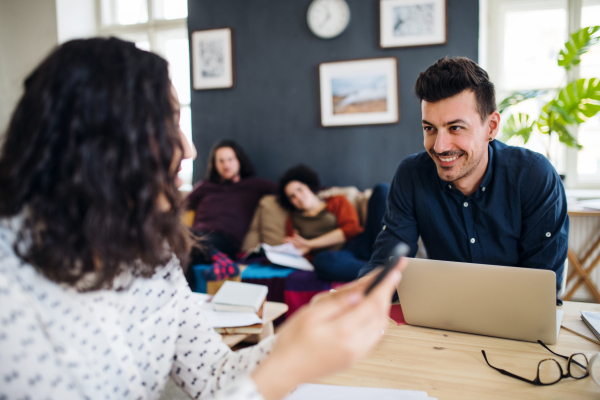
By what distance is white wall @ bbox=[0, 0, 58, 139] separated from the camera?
389 cm

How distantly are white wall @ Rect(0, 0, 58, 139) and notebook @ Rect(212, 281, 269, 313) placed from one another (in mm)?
3604

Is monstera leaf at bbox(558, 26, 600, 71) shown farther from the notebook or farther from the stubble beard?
the notebook

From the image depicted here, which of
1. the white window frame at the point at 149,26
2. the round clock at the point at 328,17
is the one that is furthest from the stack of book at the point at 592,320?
the white window frame at the point at 149,26

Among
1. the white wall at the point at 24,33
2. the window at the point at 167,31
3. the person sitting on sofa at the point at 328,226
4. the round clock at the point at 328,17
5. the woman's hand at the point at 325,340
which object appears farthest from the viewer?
the window at the point at 167,31

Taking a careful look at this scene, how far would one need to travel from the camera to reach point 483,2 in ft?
10.2

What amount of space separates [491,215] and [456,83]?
1.52ft

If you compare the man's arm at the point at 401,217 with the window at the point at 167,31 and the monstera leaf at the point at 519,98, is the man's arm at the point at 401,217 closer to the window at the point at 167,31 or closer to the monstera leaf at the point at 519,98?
the monstera leaf at the point at 519,98

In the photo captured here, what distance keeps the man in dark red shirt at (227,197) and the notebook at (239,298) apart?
1.19 metres

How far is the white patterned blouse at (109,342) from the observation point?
1.76 feet

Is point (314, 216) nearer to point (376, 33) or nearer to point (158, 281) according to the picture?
point (376, 33)

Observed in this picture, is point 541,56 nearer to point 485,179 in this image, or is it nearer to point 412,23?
point 412,23

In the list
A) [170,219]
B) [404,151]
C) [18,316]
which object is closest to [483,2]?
[404,151]

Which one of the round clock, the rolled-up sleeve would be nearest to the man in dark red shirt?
the round clock

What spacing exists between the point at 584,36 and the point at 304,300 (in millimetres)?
2421
